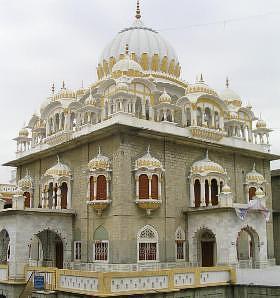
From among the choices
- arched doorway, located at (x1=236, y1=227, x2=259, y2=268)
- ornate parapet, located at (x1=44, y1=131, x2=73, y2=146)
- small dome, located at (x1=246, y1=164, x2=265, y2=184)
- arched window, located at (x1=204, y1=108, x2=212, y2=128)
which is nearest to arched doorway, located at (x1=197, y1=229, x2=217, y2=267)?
arched doorway, located at (x1=236, y1=227, x2=259, y2=268)

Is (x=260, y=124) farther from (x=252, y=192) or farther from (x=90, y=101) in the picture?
(x=90, y=101)

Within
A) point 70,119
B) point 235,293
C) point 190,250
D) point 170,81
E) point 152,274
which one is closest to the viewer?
point 152,274

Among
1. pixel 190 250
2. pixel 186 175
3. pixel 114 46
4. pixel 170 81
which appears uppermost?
pixel 114 46

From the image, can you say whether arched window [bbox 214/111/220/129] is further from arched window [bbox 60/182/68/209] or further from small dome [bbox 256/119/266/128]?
arched window [bbox 60/182/68/209]

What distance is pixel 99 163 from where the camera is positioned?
21.4m

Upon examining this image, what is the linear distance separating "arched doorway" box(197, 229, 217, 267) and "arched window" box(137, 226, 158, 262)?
2444 mm

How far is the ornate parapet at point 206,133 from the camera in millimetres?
24250

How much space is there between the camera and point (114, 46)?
28906 millimetres

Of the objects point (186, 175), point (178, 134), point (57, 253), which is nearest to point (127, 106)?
point (178, 134)

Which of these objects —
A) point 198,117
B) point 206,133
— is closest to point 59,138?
point 198,117

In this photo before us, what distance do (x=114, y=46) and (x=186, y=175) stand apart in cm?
1005

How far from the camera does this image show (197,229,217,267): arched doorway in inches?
899

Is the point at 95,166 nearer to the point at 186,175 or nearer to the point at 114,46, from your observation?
the point at 186,175

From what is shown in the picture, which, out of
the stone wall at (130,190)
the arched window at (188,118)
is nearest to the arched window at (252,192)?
the stone wall at (130,190)
